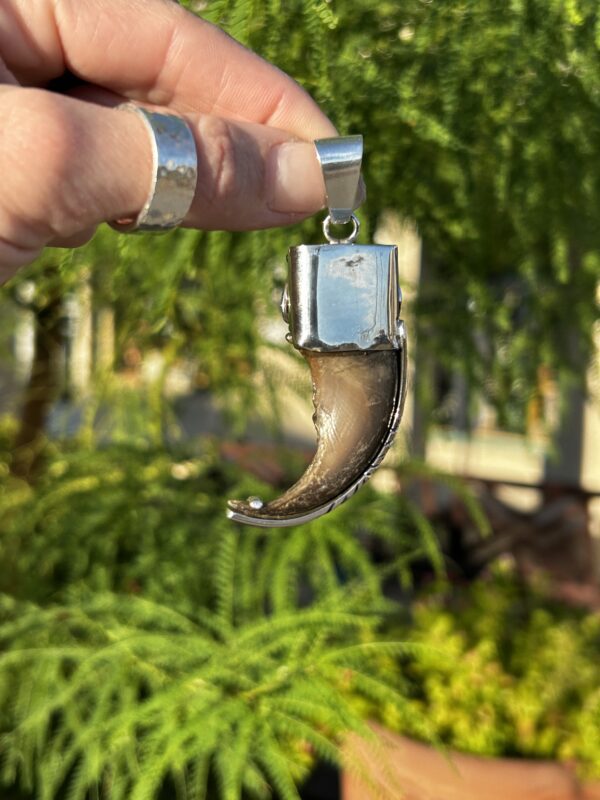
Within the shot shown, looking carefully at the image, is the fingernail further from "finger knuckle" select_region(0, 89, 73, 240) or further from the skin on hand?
"finger knuckle" select_region(0, 89, 73, 240)

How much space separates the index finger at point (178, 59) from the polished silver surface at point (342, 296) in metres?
0.14

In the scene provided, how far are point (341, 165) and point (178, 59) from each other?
20cm

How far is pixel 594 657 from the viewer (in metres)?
2.08

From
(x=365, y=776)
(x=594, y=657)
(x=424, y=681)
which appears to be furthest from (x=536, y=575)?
(x=365, y=776)

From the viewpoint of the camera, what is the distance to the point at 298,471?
209cm

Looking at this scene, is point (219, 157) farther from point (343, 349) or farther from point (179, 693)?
point (179, 693)

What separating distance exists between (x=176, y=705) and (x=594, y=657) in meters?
1.23

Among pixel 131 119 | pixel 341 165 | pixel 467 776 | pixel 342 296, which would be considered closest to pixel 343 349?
pixel 342 296

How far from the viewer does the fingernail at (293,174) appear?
2.20 feet

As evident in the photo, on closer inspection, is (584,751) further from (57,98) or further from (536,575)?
(57,98)

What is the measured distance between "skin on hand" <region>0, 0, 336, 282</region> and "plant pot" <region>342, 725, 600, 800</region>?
132 centimetres

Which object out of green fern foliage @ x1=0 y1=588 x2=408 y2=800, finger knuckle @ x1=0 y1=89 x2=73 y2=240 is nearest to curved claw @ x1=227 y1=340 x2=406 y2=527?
finger knuckle @ x1=0 y1=89 x2=73 y2=240

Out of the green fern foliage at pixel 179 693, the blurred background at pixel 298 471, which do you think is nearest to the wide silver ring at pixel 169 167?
the blurred background at pixel 298 471

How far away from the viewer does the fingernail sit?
26.4 inches
